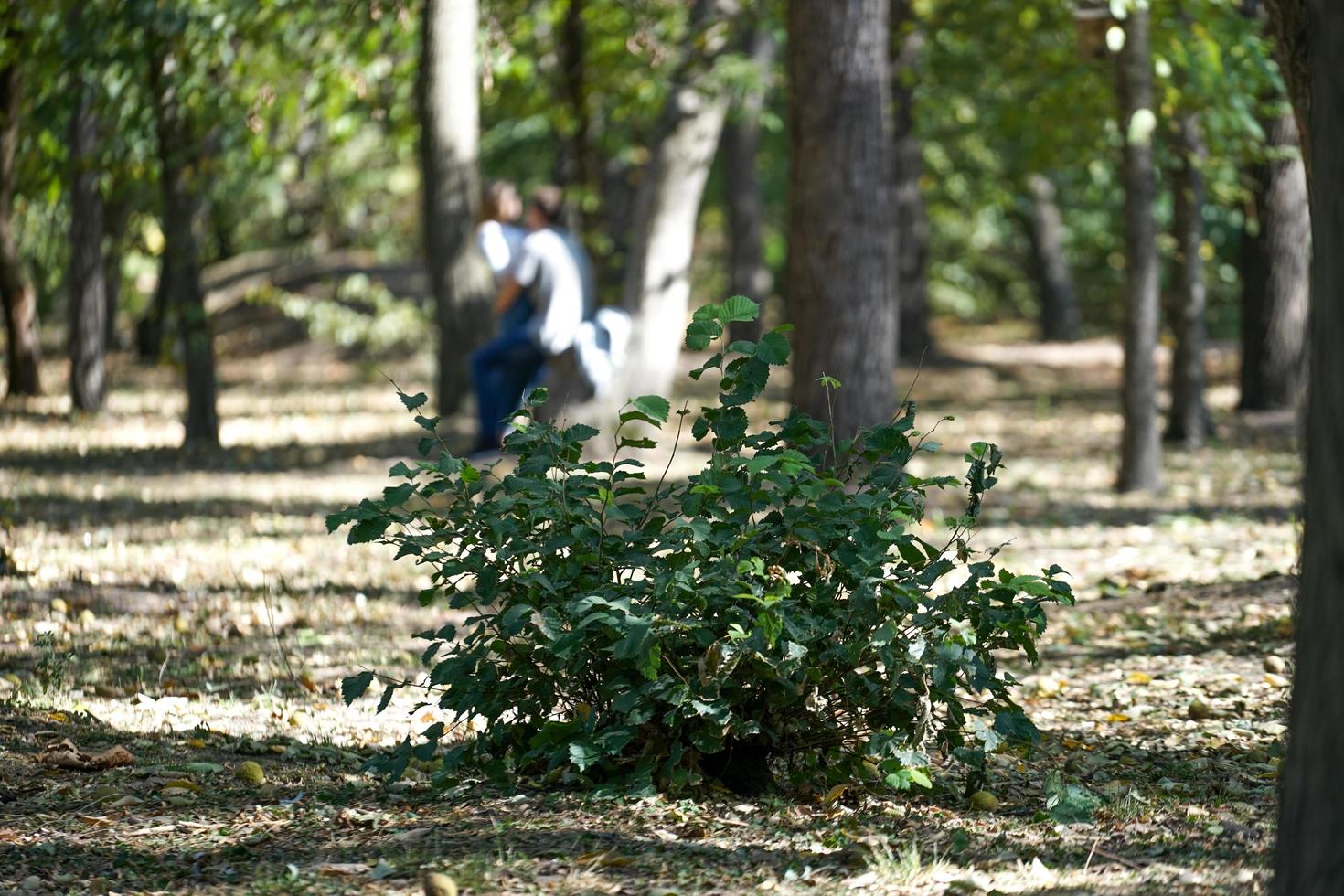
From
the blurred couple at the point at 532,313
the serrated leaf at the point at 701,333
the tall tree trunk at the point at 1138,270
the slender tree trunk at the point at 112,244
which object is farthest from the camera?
the slender tree trunk at the point at 112,244

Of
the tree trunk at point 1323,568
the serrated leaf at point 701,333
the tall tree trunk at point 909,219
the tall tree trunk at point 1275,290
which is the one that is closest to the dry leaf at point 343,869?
the serrated leaf at point 701,333

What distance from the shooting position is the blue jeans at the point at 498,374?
11.3 meters

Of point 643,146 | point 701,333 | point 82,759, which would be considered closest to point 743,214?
point 643,146

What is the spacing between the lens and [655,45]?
37.7 feet

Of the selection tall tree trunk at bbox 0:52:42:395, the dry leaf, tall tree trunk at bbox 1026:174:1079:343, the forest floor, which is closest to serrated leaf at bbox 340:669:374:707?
the forest floor

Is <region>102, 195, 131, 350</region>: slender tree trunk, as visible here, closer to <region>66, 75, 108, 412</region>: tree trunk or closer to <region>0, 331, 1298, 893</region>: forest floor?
<region>66, 75, 108, 412</region>: tree trunk

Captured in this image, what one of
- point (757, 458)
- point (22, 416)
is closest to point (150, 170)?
point (22, 416)

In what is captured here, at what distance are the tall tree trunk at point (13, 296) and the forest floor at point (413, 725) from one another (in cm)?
322

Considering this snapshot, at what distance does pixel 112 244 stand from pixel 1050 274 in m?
16.0

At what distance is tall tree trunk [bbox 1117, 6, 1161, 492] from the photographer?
10094 millimetres

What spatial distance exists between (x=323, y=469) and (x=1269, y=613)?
7.23 m

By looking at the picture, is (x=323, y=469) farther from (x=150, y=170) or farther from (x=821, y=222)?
(x=821, y=222)

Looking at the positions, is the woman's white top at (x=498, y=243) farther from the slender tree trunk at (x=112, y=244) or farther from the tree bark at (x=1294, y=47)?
the tree bark at (x=1294, y=47)

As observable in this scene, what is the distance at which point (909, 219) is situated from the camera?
761 inches
